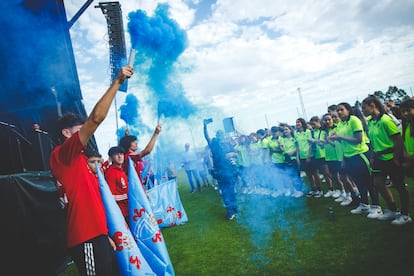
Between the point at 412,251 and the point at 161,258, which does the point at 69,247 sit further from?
the point at 412,251

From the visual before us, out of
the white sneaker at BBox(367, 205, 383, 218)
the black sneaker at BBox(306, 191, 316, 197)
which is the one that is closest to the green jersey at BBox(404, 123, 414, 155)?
the white sneaker at BBox(367, 205, 383, 218)

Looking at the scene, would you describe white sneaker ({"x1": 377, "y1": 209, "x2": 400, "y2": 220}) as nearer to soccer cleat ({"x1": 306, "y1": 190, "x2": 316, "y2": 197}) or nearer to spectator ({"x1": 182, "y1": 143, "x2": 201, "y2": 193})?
soccer cleat ({"x1": 306, "y1": 190, "x2": 316, "y2": 197})

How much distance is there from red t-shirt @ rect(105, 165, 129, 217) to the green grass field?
1437mm

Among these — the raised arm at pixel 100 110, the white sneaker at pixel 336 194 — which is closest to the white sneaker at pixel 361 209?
the white sneaker at pixel 336 194

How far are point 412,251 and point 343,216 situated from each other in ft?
6.76

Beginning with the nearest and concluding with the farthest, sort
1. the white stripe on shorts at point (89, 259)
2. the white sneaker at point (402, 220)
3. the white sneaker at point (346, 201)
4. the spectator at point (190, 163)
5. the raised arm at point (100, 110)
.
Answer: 1. the raised arm at point (100, 110)
2. the white stripe on shorts at point (89, 259)
3. the white sneaker at point (402, 220)
4. the white sneaker at point (346, 201)
5. the spectator at point (190, 163)

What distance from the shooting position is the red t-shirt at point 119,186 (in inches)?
158

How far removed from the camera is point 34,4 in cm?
461

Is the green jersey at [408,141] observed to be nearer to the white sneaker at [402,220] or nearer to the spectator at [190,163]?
the white sneaker at [402,220]

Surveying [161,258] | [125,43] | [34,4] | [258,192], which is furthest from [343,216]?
[34,4]

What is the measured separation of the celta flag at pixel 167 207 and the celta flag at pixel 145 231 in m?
3.24

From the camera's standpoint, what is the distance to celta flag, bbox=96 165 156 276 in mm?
3195

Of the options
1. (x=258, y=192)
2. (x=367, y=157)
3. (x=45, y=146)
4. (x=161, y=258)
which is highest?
(x=45, y=146)

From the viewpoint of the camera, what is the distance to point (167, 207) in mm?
7293
